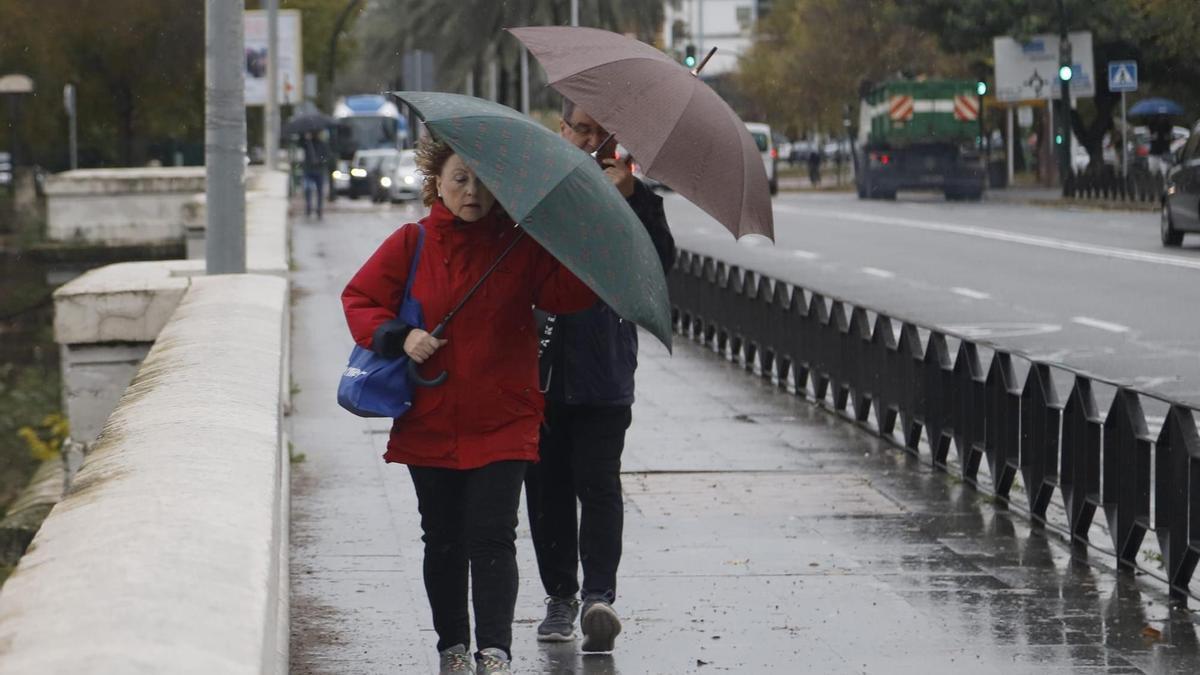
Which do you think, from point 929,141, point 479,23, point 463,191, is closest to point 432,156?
point 463,191

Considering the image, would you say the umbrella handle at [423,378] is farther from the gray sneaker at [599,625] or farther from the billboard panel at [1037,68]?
the billboard panel at [1037,68]

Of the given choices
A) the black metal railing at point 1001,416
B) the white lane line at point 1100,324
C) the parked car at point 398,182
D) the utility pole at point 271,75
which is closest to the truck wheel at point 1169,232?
the white lane line at point 1100,324

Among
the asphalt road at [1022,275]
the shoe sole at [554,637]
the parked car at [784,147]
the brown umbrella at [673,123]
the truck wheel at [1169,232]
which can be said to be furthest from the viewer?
the parked car at [784,147]

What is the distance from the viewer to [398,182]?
169ft

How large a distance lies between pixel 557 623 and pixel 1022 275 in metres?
19.1

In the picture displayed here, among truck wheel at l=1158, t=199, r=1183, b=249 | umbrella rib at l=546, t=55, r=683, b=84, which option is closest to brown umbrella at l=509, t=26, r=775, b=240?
umbrella rib at l=546, t=55, r=683, b=84

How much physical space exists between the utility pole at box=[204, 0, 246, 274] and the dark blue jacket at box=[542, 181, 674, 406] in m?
3.99

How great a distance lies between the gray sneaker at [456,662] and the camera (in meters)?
5.45

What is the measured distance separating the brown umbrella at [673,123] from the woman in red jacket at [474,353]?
539 mm

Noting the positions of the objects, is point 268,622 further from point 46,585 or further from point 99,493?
point 99,493

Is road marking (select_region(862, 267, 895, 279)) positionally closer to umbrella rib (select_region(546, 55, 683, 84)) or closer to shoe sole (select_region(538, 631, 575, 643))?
shoe sole (select_region(538, 631, 575, 643))

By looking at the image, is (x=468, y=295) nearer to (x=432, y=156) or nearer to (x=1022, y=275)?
(x=432, y=156)

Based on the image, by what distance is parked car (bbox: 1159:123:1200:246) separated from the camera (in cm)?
2638

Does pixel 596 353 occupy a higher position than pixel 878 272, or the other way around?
pixel 596 353
